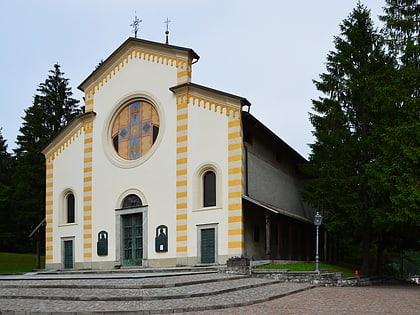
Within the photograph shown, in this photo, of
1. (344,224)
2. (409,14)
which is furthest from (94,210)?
(409,14)

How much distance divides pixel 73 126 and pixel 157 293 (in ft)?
61.7

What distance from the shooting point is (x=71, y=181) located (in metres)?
32.4

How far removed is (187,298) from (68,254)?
17961mm

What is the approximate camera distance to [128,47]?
31234 millimetres

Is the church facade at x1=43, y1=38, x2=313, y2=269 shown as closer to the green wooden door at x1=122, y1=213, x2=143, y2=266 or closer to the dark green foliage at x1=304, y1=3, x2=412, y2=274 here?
the green wooden door at x1=122, y1=213, x2=143, y2=266

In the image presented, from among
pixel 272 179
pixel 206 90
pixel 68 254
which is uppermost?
pixel 206 90

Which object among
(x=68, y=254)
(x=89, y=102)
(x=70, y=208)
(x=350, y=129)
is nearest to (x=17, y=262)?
(x=68, y=254)

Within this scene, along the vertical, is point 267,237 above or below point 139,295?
above

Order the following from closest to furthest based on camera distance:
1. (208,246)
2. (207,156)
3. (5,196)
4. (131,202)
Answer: (208,246)
(207,156)
(131,202)
(5,196)

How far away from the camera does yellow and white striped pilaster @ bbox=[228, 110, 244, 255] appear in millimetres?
26016

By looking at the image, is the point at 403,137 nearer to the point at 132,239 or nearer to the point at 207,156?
the point at 207,156

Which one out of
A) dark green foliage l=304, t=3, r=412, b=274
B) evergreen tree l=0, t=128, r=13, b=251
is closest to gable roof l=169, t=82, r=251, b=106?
dark green foliage l=304, t=3, r=412, b=274

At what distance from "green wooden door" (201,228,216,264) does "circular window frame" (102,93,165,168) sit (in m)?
5.10

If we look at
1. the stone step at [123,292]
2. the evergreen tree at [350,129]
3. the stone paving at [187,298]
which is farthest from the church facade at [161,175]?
the stone step at [123,292]
